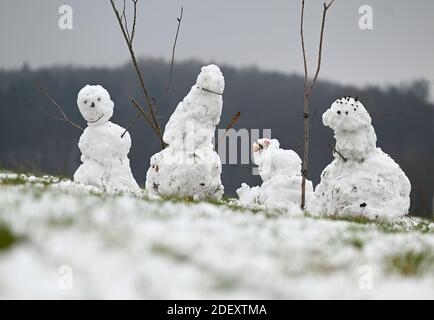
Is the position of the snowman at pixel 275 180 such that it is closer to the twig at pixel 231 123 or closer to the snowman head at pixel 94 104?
the twig at pixel 231 123

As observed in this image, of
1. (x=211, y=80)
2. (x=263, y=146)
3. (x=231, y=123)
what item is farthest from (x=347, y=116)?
(x=263, y=146)

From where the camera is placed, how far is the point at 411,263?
4.11 m

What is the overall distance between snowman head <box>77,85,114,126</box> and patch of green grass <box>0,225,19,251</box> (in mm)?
7256

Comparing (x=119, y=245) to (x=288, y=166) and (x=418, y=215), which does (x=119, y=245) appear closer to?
(x=288, y=166)

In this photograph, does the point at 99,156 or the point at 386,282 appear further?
the point at 99,156

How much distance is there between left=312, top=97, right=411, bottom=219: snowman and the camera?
8477 mm

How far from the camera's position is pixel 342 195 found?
28.1ft

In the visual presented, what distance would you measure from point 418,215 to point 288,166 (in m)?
2.74

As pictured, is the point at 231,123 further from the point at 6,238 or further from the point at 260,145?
the point at 6,238

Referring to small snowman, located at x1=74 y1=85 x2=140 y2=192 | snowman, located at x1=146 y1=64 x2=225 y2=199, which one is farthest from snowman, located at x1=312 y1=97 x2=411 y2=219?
small snowman, located at x1=74 y1=85 x2=140 y2=192

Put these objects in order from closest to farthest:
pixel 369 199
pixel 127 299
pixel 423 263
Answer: pixel 127 299 → pixel 423 263 → pixel 369 199

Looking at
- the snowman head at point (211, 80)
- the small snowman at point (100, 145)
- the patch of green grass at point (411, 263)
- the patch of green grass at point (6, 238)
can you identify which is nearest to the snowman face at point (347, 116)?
the snowman head at point (211, 80)
